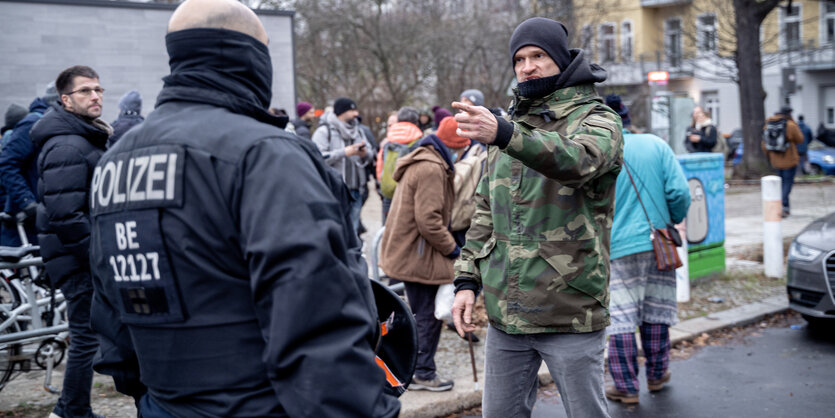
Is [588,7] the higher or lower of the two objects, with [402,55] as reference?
higher

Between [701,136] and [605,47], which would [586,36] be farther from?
[701,136]

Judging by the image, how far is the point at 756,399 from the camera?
206 inches

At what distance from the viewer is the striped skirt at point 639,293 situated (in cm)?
491

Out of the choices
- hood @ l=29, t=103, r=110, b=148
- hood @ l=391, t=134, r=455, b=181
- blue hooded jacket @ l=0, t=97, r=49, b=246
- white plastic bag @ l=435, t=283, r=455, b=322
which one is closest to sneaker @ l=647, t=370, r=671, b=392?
white plastic bag @ l=435, t=283, r=455, b=322

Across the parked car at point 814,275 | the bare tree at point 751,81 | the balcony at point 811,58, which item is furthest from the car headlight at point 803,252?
A: the balcony at point 811,58

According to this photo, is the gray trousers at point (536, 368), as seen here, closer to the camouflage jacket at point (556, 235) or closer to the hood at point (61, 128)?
the camouflage jacket at point (556, 235)

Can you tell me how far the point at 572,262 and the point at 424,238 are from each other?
223 centimetres

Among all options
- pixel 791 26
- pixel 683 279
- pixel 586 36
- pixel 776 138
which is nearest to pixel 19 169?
pixel 683 279

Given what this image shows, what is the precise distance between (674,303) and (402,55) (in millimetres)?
18993

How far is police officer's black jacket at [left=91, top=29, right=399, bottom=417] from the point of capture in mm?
1729

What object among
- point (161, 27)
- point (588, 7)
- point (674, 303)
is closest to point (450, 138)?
point (674, 303)

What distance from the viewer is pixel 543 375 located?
5641 millimetres

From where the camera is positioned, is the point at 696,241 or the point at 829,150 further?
the point at 829,150

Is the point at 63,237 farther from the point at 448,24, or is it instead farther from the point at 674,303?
the point at 448,24
